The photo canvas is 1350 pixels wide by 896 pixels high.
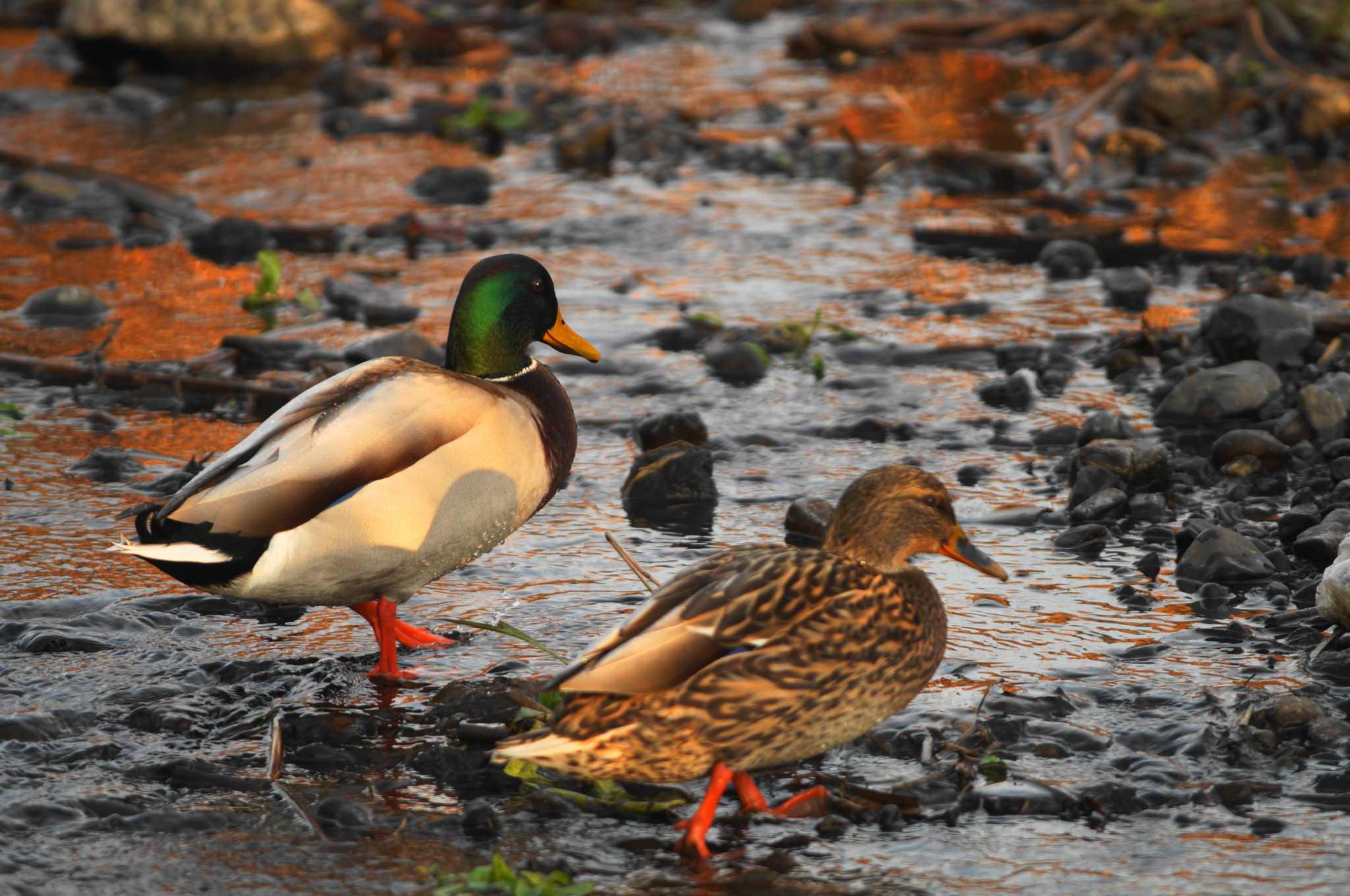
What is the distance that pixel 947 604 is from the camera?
4.95 metres

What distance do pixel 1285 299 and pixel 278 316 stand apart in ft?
14.0

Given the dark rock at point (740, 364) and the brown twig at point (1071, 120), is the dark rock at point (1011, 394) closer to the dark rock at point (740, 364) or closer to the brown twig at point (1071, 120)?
the dark rock at point (740, 364)

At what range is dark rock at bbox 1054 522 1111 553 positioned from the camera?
525cm

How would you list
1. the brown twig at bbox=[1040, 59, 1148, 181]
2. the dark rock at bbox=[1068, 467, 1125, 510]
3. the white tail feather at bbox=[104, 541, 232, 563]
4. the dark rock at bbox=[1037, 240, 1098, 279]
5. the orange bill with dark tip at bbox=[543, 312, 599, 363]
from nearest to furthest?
the white tail feather at bbox=[104, 541, 232, 563]
the orange bill with dark tip at bbox=[543, 312, 599, 363]
the dark rock at bbox=[1068, 467, 1125, 510]
the dark rock at bbox=[1037, 240, 1098, 279]
the brown twig at bbox=[1040, 59, 1148, 181]

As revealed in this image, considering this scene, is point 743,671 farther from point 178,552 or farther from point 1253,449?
point 1253,449

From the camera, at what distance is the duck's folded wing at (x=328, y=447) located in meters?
4.16

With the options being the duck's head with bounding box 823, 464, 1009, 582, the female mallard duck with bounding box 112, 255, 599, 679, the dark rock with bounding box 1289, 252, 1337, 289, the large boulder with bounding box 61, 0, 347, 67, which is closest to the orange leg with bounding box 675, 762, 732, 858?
the duck's head with bounding box 823, 464, 1009, 582

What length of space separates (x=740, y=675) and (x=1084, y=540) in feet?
6.76

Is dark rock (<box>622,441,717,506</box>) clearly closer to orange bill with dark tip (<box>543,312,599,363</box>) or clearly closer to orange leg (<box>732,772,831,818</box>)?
orange bill with dark tip (<box>543,312,599,363</box>)

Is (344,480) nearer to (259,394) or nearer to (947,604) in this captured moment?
(947,604)

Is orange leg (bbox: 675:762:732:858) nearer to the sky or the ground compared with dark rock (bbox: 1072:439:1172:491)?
nearer to the ground

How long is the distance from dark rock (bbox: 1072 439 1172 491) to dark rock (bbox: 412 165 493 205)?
4.97m

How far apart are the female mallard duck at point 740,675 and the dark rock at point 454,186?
6286 mm

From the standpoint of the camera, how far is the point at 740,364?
6.98 metres
